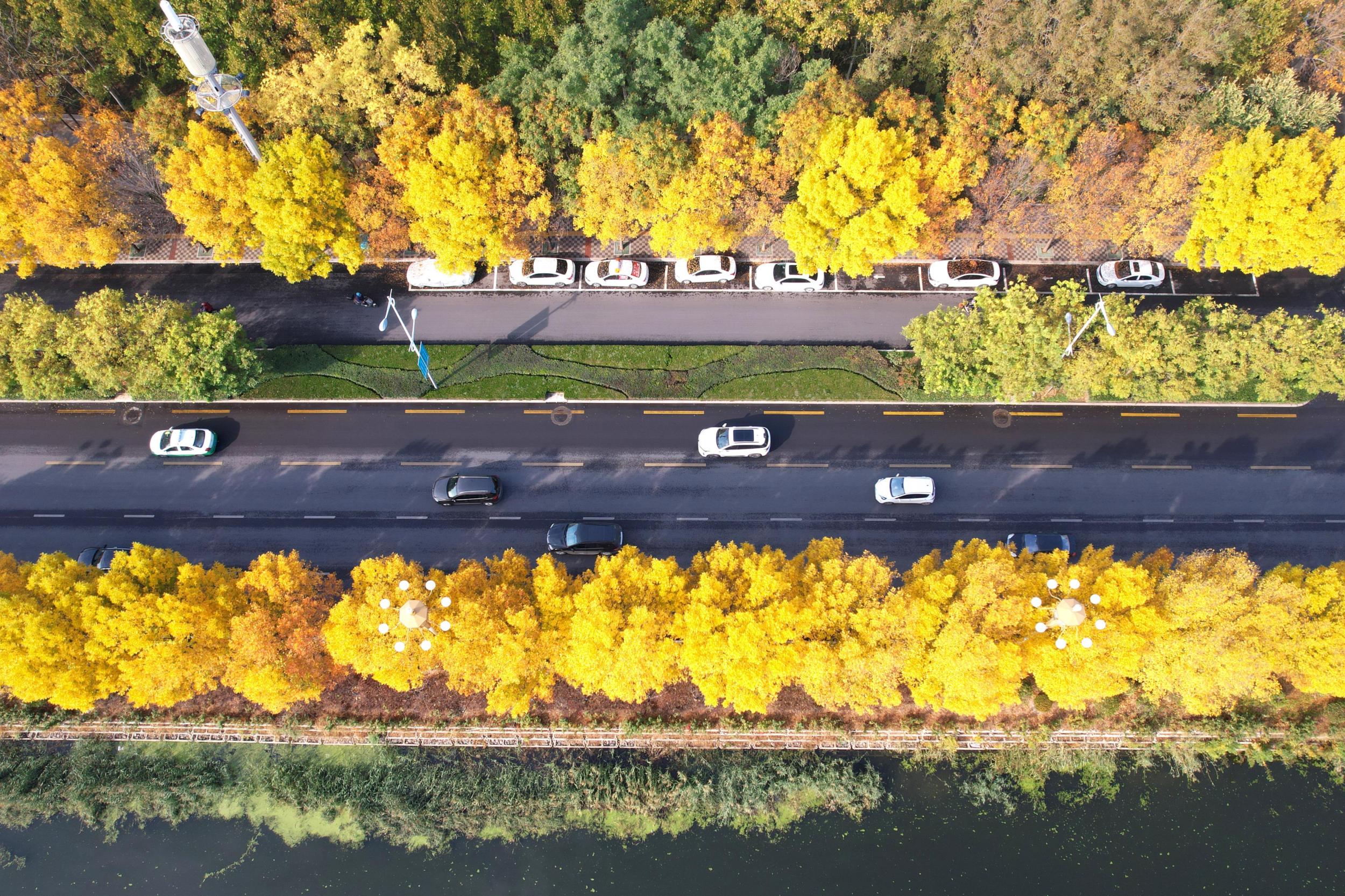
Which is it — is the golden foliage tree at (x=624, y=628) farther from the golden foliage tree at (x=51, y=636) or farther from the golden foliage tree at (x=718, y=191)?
the golden foliage tree at (x=51, y=636)

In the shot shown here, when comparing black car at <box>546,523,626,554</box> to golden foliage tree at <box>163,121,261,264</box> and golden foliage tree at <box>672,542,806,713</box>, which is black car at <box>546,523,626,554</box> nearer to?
golden foliage tree at <box>672,542,806,713</box>

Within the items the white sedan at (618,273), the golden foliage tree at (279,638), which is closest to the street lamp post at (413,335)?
the white sedan at (618,273)

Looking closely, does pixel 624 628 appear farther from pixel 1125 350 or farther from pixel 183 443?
pixel 1125 350

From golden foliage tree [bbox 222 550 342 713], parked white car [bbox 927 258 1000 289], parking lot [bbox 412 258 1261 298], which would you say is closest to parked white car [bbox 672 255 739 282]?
parking lot [bbox 412 258 1261 298]

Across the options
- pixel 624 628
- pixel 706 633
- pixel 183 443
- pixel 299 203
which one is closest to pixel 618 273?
pixel 299 203

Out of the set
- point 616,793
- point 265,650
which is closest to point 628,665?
point 616,793

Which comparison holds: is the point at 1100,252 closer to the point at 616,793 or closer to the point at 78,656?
the point at 616,793
